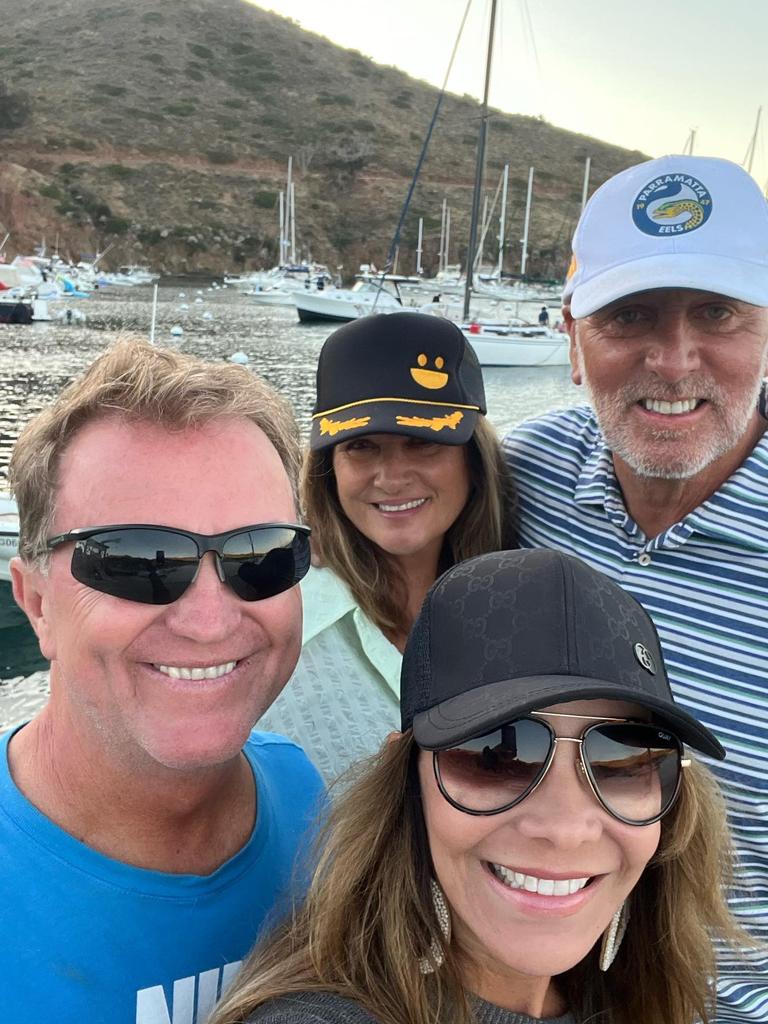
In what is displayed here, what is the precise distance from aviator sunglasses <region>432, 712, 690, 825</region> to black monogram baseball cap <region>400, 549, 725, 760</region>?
0.04m

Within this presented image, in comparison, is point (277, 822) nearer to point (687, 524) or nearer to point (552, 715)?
point (552, 715)

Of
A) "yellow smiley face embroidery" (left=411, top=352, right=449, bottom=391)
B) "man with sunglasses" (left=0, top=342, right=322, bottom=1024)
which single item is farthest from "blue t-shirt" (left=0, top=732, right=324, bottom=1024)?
"yellow smiley face embroidery" (left=411, top=352, right=449, bottom=391)

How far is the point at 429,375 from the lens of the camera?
262 centimetres

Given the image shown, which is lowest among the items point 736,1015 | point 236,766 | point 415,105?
point 736,1015

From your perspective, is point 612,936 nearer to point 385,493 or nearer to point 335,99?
point 385,493

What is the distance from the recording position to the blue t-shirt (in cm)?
137

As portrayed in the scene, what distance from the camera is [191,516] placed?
147 cm

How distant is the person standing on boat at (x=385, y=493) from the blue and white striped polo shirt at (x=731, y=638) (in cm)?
68

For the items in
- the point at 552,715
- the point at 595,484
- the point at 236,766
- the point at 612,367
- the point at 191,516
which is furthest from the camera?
the point at 595,484

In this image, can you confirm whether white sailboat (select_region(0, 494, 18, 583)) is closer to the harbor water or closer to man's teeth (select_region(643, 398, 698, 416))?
the harbor water

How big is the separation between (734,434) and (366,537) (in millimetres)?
1342

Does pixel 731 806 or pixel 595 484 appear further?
pixel 595 484

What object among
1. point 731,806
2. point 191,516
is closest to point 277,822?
point 191,516

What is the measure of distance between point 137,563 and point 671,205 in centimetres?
163
